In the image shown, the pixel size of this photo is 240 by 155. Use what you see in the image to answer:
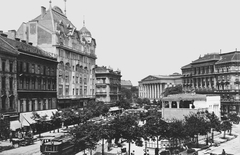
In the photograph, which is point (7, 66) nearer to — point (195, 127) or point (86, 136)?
point (86, 136)

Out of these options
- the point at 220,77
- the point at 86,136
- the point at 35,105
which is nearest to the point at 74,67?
the point at 35,105

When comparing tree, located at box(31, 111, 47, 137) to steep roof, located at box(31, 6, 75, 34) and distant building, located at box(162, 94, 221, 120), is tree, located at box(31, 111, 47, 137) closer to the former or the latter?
steep roof, located at box(31, 6, 75, 34)

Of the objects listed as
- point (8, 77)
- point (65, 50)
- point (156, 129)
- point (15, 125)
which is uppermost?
point (65, 50)

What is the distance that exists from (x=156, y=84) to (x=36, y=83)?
127636 mm

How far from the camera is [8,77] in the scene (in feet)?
161

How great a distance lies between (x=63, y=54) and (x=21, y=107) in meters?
20.9

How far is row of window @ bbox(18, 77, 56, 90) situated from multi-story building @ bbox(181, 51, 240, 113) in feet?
185

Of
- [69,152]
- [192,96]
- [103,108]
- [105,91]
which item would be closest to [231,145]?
[192,96]

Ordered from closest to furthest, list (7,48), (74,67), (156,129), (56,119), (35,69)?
(156,129)
(7,48)
(56,119)
(35,69)
(74,67)

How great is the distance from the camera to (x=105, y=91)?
103m

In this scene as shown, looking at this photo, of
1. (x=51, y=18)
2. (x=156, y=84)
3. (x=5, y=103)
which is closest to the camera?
(x=5, y=103)

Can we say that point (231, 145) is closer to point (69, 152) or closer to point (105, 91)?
point (69, 152)

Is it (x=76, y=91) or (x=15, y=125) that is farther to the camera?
(x=76, y=91)

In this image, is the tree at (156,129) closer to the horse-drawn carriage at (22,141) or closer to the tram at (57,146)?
the tram at (57,146)
